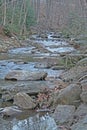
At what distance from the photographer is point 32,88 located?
32.6 feet

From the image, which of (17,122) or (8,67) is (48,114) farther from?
(8,67)

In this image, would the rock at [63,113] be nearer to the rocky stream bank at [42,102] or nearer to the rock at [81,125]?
the rocky stream bank at [42,102]

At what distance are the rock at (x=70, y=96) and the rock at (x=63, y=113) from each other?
506mm

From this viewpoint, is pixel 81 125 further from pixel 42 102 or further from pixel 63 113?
pixel 42 102

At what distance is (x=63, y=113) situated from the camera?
23.0 ft

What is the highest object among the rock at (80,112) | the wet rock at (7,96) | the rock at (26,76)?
the rock at (80,112)

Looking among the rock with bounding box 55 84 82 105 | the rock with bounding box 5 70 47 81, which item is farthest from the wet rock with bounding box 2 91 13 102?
the rock with bounding box 5 70 47 81

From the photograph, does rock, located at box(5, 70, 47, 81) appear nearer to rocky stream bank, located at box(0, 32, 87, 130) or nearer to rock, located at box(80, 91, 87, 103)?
rocky stream bank, located at box(0, 32, 87, 130)

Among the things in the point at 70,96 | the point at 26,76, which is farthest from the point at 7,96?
the point at 26,76

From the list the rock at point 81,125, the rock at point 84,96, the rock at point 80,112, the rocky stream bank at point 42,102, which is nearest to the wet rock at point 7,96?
the rocky stream bank at point 42,102

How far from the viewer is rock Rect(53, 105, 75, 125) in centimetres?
674

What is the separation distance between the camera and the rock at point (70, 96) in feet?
25.8

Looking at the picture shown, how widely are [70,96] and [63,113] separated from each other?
953 millimetres

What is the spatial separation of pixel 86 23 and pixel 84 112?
39.7 feet
